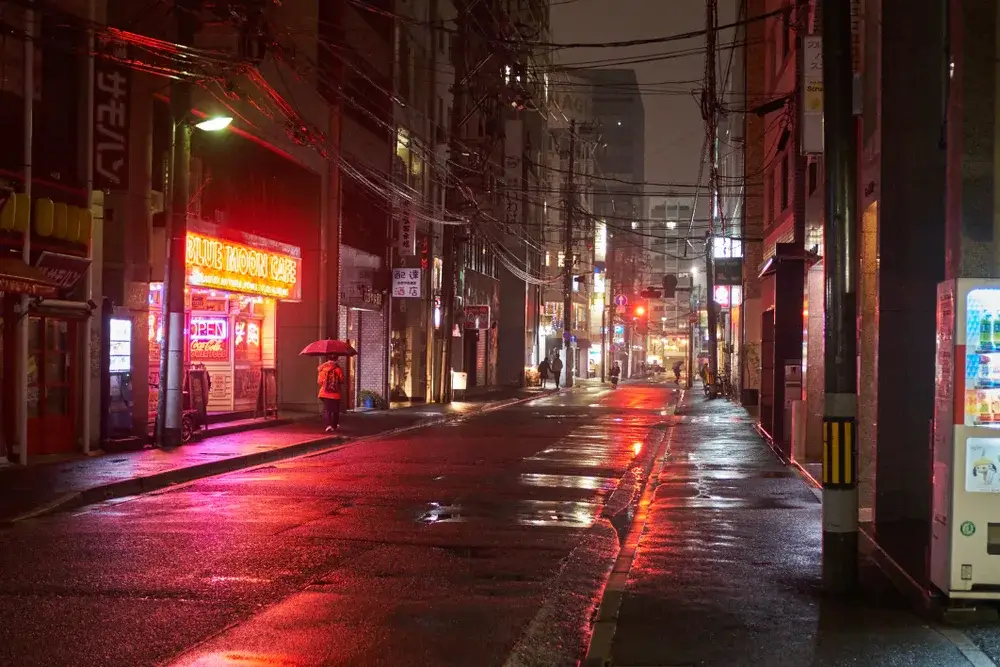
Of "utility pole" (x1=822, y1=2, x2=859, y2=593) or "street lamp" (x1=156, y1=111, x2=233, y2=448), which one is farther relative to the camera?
"street lamp" (x1=156, y1=111, x2=233, y2=448)

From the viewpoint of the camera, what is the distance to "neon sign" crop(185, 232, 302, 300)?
21141mm

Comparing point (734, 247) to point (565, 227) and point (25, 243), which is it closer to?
point (565, 227)

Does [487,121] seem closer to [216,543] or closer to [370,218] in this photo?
[370,218]

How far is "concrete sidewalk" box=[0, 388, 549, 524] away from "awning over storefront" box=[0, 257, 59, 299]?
2686 millimetres

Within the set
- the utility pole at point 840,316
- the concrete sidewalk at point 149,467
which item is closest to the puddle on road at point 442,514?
the concrete sidewalk at point 149,467

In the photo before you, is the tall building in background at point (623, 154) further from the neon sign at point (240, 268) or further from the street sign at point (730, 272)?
the neon sign at point (240, 268)

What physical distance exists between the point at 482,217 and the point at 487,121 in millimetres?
9245

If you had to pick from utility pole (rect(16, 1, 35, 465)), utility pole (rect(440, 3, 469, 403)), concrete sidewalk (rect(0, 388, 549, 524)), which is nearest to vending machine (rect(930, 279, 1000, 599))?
concrete sidewalk (rect(0, 388, 549, 524))

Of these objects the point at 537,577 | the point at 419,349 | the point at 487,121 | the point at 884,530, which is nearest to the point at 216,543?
the point at 537,577

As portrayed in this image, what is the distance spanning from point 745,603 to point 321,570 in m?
3.64

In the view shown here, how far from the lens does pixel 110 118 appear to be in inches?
699

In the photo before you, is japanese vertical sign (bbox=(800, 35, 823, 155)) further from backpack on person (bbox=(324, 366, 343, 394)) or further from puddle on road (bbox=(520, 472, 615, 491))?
backpack on person (bbox=(324, 366, 343, 394))

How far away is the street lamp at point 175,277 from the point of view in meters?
18.5

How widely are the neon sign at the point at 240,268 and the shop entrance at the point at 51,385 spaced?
122 inches
